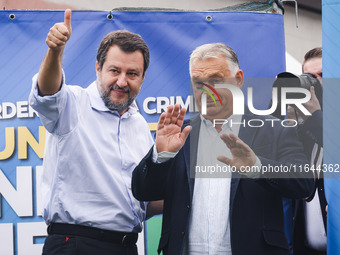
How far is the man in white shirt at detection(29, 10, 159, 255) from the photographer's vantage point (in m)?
1.74

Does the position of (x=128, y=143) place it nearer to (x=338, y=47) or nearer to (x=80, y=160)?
(x=80, y=160)

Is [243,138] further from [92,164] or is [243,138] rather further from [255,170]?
[92,164]

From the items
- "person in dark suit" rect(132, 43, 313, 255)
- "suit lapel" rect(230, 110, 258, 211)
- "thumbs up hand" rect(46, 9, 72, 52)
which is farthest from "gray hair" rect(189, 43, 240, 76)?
"thumbs up hand" rect(46, 9, 72, 52)

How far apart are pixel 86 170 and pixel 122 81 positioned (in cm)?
34

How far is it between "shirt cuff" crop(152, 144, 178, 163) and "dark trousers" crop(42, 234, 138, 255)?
36 centimetres

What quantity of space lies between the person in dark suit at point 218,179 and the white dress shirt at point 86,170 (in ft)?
0.47

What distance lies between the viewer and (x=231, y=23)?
241cm

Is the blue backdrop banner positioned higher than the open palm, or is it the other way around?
the blue backdrop banner

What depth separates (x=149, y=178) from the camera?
164 cm

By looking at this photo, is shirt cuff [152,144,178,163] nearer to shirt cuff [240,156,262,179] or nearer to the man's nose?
shirt cuff [240,156,262,179]

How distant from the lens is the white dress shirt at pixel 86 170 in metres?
1.76

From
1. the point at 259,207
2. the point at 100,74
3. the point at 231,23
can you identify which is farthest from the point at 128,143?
the point at 231,23

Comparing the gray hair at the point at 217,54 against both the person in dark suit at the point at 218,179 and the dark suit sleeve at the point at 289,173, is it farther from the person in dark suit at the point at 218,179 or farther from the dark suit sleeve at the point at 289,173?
the dark suit sleeve at the point at 289,173

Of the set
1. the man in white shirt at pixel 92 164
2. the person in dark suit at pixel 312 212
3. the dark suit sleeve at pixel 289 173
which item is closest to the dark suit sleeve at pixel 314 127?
the person in dark suit at pixel 312 212
